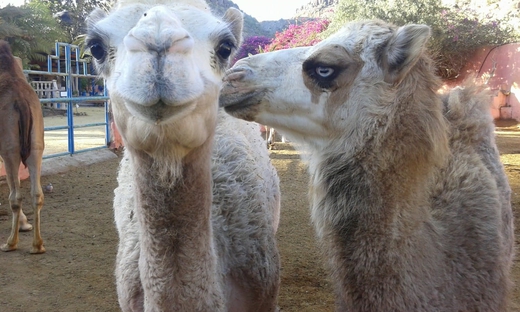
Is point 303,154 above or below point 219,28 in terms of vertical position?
below

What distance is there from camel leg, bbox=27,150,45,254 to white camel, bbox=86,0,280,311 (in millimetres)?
2887

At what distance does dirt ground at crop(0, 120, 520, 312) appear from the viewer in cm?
443

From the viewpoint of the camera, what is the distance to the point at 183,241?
2.26 m

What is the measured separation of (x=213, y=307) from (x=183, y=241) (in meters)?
0.40

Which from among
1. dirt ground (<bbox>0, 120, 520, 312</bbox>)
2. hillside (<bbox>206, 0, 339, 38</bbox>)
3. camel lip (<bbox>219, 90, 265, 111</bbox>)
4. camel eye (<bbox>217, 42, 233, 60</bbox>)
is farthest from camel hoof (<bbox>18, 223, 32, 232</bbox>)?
hillside (<bbox>206, 0, 339, 38</bbox>)

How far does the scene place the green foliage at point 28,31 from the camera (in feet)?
62.9

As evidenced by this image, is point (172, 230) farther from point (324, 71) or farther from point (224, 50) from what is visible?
point (324, 71)

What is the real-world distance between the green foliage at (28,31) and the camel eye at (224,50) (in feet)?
61.0

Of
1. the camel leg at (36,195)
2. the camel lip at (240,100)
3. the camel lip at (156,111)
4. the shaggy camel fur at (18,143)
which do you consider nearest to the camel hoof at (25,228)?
the shaggy camel fur at (18,143)

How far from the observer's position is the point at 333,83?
238 centimetres

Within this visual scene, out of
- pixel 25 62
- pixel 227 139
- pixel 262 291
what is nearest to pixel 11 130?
pixel 227 139

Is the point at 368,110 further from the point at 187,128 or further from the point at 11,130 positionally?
the point at 11,130

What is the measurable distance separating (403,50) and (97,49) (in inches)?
55.8

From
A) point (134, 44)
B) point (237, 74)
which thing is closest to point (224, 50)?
point (237, 74)
